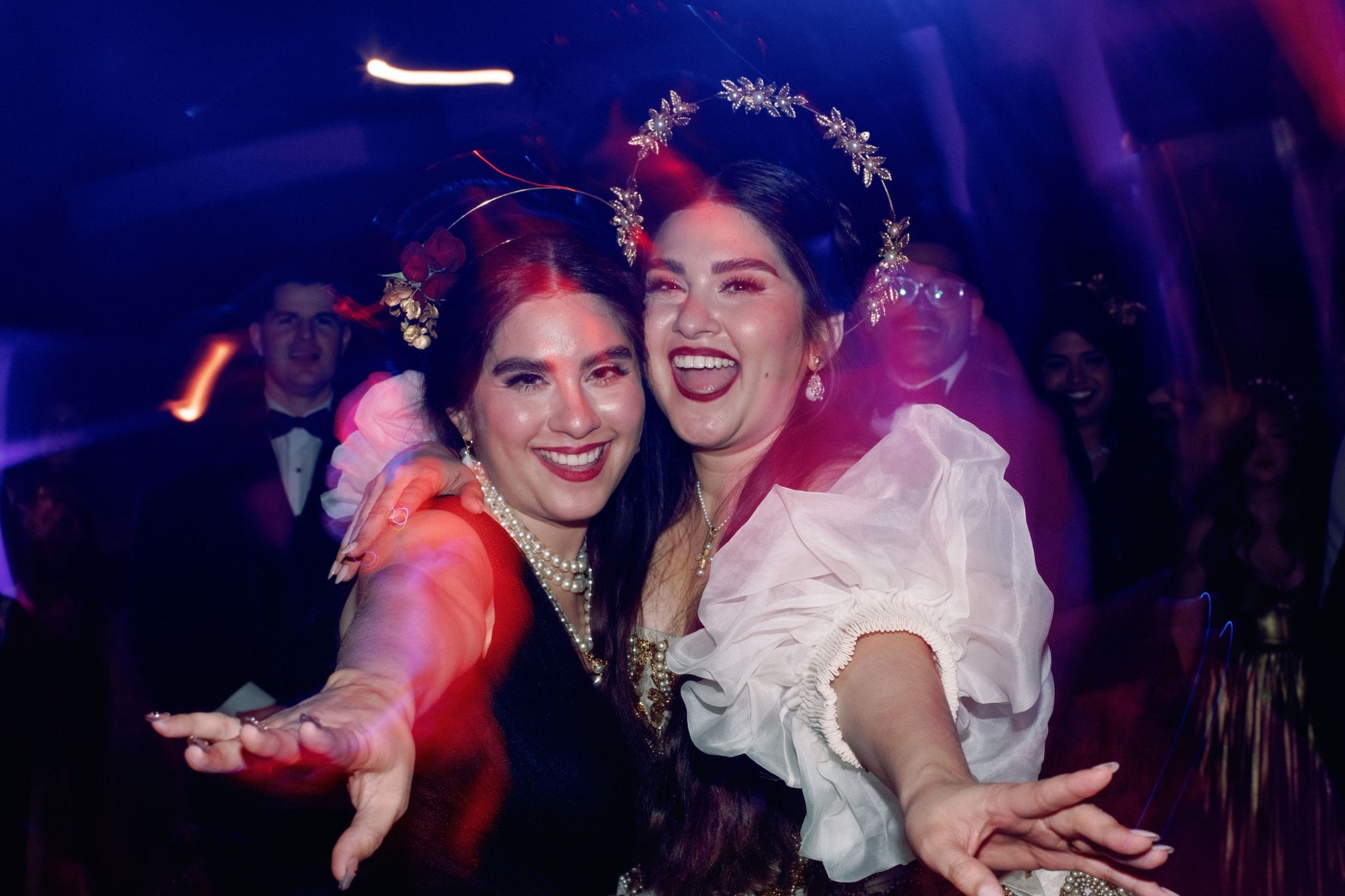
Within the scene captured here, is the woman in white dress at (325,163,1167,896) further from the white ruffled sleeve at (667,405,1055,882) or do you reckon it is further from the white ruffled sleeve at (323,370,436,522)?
the white ruffled sleeve at (323,370,436,522)

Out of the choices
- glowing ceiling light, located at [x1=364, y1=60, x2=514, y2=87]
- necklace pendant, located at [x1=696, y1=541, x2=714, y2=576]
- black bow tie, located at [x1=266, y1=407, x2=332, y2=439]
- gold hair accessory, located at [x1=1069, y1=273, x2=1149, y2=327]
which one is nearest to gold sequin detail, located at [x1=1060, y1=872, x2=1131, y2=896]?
necklace pendant, located at [x1=696, y1=541, x2=714, y2=576]

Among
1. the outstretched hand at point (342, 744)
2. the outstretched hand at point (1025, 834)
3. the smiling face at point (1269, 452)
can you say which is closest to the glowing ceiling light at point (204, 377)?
the outstretched hand at point (342, 744)

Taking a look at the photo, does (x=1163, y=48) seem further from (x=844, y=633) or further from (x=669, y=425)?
(x=844, y=633)

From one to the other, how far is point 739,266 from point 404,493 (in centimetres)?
96

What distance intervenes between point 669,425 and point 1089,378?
2707mm

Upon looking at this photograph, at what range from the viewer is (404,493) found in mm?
1807

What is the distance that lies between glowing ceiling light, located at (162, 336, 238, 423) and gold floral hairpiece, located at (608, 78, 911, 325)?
3133mm

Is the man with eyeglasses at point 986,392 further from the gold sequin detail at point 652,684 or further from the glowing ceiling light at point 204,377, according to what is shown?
the glowing ceiling light at point 204,377

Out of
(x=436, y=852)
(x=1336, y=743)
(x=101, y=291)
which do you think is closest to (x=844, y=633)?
(x=436, y=852)

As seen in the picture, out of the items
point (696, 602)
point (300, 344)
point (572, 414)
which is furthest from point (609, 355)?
point (300, 344)

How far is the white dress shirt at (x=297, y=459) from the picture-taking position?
3.33 meters

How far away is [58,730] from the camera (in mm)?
3355

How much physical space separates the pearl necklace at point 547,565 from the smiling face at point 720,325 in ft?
1.51

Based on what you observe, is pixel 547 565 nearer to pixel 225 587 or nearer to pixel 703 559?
pixel 703 559
